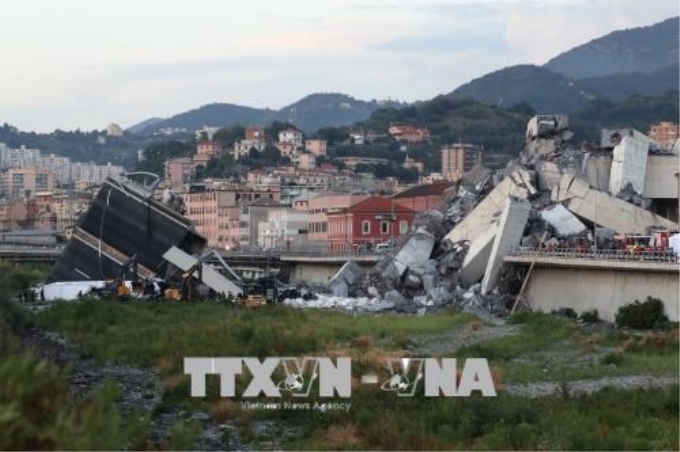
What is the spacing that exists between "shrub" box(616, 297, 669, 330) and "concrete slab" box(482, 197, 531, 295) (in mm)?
8422

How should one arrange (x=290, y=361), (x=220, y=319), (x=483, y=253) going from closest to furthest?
1. (x=290, y=361)
2. (x=220, y=319)
3. (x=483, y=253)

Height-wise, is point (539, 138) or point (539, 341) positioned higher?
point (539, 138)

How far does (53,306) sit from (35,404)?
132ft

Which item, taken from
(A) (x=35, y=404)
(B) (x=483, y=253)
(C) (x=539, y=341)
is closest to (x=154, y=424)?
(A) (x=35, y=404)

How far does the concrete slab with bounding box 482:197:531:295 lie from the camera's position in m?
48.2

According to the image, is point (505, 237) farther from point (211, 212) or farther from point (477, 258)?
point (211, 212)

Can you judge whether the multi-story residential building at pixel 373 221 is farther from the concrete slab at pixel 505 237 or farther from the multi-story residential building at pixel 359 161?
the multi-story residential building at pixel 359 161

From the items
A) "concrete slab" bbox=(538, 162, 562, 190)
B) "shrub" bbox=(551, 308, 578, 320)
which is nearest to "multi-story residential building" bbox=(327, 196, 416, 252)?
"concrete slab" bbox=(538, 162, 562, 190)

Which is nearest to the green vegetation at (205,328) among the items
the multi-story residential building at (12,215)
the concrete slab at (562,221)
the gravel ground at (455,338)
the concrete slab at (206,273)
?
the gravel ground at (455,338)

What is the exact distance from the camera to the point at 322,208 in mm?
98875

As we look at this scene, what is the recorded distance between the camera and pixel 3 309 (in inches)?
1607

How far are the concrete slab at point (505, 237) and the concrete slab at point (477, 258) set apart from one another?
56cm

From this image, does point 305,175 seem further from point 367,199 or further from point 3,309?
point 3,309

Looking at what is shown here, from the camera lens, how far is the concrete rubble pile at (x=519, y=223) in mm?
48625
